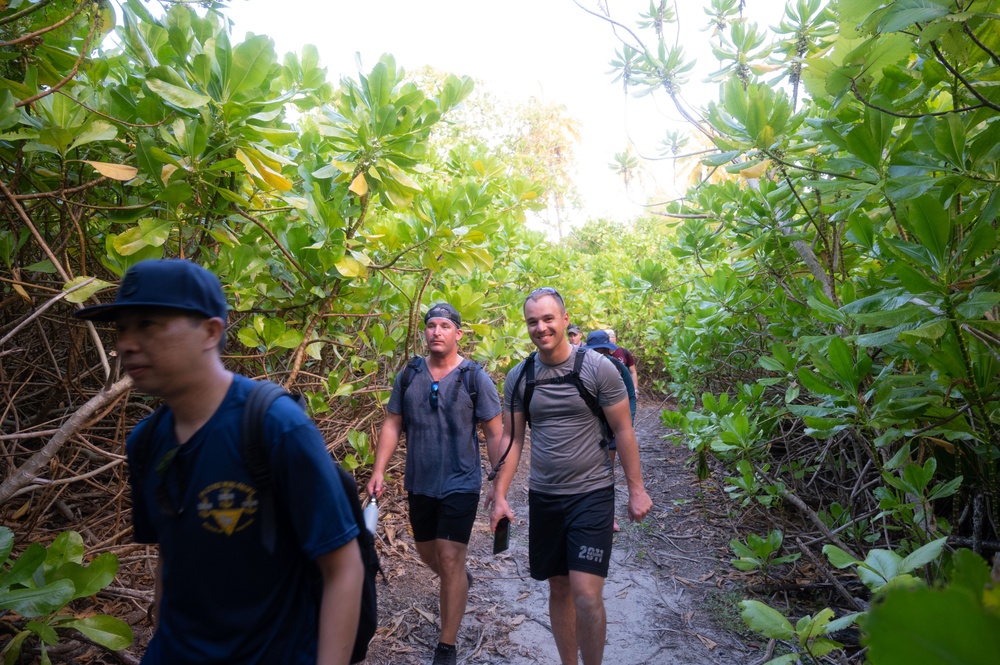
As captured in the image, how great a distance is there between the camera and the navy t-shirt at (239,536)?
146 cm

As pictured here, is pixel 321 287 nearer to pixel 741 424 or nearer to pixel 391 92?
pixel 391 92

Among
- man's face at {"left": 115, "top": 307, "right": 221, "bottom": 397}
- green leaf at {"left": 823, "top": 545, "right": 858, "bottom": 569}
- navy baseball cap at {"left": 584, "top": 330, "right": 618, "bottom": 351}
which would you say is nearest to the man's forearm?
man's face at {"left": 115, "top": 307, "right": 221, "bottom": 397}

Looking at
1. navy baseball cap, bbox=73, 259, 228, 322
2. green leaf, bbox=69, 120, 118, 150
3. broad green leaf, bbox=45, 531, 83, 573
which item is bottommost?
broad green leaf, bbox=45, 531, 83, 573

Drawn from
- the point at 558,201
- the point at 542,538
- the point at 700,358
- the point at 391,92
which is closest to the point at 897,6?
the point at 391,92

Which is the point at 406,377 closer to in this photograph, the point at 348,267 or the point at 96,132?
the point at 348,267

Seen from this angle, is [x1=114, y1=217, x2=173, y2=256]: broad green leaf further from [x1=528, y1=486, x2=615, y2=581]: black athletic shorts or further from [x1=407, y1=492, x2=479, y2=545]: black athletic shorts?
[x1=528, y1=486, x2=615, y2=581]: black athletic shorts

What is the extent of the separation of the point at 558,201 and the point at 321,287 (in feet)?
86.8

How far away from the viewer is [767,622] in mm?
1742

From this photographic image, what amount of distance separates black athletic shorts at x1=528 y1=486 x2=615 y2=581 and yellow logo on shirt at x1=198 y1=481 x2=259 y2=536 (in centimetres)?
201

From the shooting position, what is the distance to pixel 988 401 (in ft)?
5.88

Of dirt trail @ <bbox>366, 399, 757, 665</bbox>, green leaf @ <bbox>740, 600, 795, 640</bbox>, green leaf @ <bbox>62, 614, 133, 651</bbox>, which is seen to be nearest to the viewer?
green leaf @ <bbox>740, 600, 795, 640</bbox>

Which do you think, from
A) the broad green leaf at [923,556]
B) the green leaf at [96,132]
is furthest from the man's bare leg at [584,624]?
the green leaf at [96,132]

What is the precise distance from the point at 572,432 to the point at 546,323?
0.64 metres

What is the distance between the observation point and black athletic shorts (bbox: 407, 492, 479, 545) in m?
3.57
